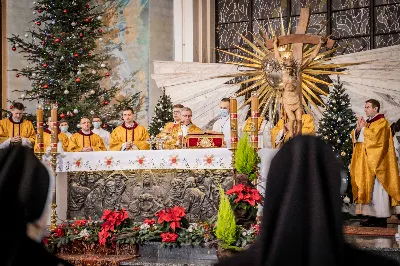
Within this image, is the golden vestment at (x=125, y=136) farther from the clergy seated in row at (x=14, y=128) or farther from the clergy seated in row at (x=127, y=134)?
the clergy seated in row at (x=14, y=128)

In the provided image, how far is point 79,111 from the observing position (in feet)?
46.5

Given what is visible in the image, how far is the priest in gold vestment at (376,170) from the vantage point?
10.2 metres

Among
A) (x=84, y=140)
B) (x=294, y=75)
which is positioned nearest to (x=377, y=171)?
(x=294, y=75)

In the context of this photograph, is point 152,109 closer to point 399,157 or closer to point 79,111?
point 79,111

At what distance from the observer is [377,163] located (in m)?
10.3

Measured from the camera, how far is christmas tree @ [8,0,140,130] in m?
14.2

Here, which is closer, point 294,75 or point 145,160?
point 145,160

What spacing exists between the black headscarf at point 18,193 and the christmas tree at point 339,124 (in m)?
10.3

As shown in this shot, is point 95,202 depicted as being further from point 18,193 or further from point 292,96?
point 18,193

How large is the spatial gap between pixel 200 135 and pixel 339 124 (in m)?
3.96

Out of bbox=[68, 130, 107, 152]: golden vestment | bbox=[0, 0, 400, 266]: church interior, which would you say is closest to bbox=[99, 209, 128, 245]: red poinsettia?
bbox=[0, 0, 400, 266]: church interior

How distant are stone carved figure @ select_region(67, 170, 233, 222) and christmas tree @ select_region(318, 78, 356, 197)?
3478 millimetres

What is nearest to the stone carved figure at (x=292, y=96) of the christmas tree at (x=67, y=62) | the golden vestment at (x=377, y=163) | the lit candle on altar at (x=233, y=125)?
the golden vestment at (x=377, y=163)

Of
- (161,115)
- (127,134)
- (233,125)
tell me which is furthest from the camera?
(161,115)
